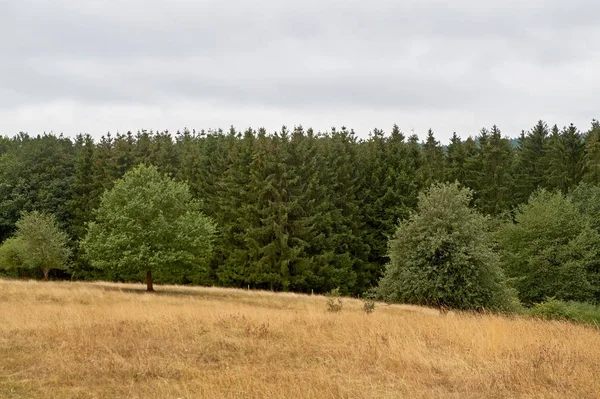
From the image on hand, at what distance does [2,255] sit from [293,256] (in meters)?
26.1

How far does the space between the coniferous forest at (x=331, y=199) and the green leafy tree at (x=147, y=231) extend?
2.87 m

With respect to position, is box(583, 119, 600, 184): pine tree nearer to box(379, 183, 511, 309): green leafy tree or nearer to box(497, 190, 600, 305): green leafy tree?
box(497, 190, 600, 305): green leafy tree

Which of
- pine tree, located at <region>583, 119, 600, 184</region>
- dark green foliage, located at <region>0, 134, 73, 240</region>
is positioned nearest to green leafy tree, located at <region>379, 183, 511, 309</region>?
pine tree, located at <region>583, 119, 600, 184</region>

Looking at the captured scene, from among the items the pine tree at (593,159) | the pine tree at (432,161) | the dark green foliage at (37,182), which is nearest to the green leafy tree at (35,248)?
the dark green foliage at (37,182)

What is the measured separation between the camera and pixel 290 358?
1020cm

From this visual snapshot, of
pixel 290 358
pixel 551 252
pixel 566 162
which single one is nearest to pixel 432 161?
pixel 566 162

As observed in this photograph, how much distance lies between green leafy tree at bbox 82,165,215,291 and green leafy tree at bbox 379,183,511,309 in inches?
533

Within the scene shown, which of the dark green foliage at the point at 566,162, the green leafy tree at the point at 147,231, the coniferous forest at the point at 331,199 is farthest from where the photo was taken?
the dark green foliage at the point at 566,162

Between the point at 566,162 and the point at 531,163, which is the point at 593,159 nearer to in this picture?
the point at 566,162

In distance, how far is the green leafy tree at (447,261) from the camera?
1011 inches

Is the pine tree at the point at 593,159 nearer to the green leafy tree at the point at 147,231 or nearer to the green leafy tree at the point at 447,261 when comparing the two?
the green leafy tree at the point at 447,261

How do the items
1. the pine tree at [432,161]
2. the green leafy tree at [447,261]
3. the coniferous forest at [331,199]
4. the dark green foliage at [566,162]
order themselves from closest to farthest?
the green leafy tree at [447,261], the coniferous forest at [331,199], the pine tree at [432,161], the dark green foliage at [566,162]

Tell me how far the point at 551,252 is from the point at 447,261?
2186 centimetres

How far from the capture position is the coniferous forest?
43781mm
